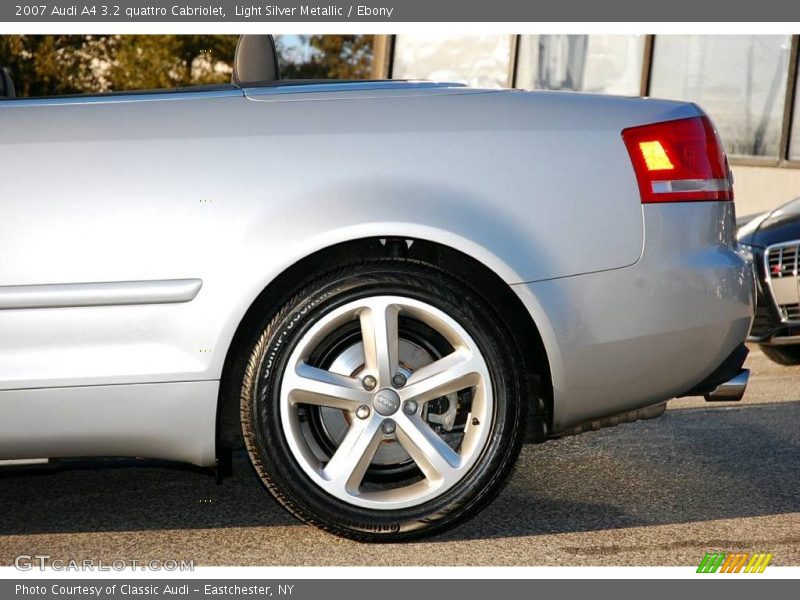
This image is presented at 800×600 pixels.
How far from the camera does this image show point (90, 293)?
11.1 ft

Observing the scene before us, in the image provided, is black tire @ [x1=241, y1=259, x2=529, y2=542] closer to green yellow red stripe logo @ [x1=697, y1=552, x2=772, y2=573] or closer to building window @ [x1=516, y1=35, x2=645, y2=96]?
green yellow red stripe logo @ [x1=697, y1=552, x2=772, y2=573]

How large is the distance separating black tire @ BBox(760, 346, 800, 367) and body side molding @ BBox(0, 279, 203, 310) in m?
5.15

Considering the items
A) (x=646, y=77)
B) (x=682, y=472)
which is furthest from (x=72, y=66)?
(x=682, y=472)

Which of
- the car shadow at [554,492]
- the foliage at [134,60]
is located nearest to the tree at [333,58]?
the foliage at [134,60]

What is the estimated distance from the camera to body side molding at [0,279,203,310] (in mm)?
3387

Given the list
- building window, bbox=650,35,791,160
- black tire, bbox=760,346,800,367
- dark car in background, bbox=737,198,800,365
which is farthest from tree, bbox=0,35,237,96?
dark car in background, bbox=737,198,800,365

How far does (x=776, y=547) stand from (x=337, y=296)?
1.47 meters

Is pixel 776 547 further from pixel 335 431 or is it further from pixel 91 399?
pixel 91 399

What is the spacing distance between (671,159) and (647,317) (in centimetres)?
48

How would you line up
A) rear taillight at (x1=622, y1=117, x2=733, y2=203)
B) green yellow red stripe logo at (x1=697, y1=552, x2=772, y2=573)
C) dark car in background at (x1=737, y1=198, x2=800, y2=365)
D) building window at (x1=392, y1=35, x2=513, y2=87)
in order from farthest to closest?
building window at (x1=392, y1=35, x2=513, y2=87)
dark car in background at (x1=737, y1=198, x2=800, y2=365)
rear taillight at (x1=622, y1=117, x2=733, y2=203)
green yellow red stripe logo at (x1=697, y1=552, x2=772, y2=573)

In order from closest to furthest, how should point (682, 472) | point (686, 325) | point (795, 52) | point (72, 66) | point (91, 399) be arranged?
point (91, 399)
point (686, 325)
point (682, 472)
point (795, 52)
point (72, 66)

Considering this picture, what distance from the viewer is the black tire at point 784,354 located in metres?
7.57

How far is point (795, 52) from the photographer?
1323cm

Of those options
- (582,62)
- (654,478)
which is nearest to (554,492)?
(654,478)
